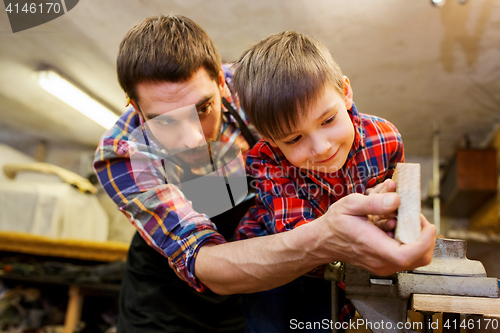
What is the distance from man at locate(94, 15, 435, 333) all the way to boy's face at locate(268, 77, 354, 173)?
0.63 ft

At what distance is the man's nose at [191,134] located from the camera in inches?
35.4

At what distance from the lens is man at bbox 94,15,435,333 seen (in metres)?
0.56

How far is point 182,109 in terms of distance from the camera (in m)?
0.89

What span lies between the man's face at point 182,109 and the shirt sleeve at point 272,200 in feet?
0.50

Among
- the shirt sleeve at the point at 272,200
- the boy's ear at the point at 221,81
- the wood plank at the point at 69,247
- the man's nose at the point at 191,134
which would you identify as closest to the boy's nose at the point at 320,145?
the shirt sleeve at the point at 272,200

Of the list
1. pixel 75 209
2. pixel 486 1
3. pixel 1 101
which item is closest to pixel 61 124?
pixel 1 101

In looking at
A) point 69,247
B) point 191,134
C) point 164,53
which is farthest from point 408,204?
point 69,247

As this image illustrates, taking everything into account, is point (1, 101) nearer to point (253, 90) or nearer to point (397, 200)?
point (253, 90)

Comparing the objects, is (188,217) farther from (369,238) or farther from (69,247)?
(69,247)

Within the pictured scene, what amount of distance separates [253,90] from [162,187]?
0.33m

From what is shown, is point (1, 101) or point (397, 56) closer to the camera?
point (397, 56)

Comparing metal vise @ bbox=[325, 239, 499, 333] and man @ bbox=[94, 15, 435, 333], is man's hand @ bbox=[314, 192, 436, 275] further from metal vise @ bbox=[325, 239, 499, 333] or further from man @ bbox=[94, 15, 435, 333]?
metal vise @ bbox=[325, 239, 499, 333]

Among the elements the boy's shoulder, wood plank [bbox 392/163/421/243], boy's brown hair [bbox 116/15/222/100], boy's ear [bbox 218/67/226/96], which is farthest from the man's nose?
wood plank [bbox 392/163/421/243]

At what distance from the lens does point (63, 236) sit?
10.5 ft
